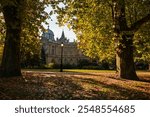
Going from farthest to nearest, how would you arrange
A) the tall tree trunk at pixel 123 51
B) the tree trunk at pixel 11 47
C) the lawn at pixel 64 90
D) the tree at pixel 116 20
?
the tall tree trunk at pixel 123 51 < the tree at pixel 116 20 < the tree trunk at pixel 11 47 < the lawn at pixel 64 90

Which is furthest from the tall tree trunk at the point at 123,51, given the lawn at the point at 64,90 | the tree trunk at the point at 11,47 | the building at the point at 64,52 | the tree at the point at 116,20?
the building at the point at 64,52

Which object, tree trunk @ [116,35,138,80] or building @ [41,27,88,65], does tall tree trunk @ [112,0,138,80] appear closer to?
tree trunk @ [116,35,138,80]

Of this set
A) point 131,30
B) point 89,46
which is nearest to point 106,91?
point 131,30

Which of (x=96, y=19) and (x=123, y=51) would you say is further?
(x=96, y=19)

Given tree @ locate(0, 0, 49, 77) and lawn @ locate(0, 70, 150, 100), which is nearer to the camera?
lawn @ locate(0, 70, 150, 100)

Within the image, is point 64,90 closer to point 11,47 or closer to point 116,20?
point 11,47

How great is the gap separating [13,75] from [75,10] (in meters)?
6.86

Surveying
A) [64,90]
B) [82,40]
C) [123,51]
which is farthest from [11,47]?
[82,40]

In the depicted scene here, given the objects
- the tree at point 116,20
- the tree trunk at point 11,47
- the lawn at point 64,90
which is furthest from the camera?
the tree at point 116,20

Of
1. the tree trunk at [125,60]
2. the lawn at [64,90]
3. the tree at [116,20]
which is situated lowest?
the lawn at [64,90]

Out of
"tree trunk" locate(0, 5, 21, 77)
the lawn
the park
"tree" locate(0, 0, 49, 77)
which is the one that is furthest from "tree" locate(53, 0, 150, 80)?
the lawn

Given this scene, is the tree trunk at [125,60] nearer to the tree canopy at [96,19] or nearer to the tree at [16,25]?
the tree canopy at [96,19]

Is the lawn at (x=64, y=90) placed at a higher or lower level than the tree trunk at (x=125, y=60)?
lower

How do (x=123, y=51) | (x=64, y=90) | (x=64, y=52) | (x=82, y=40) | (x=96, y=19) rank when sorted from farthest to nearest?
(x=64, y=52), (x=82, y=40), (x=96, y=19), (x=123, y=51), (x=64, y=90)
